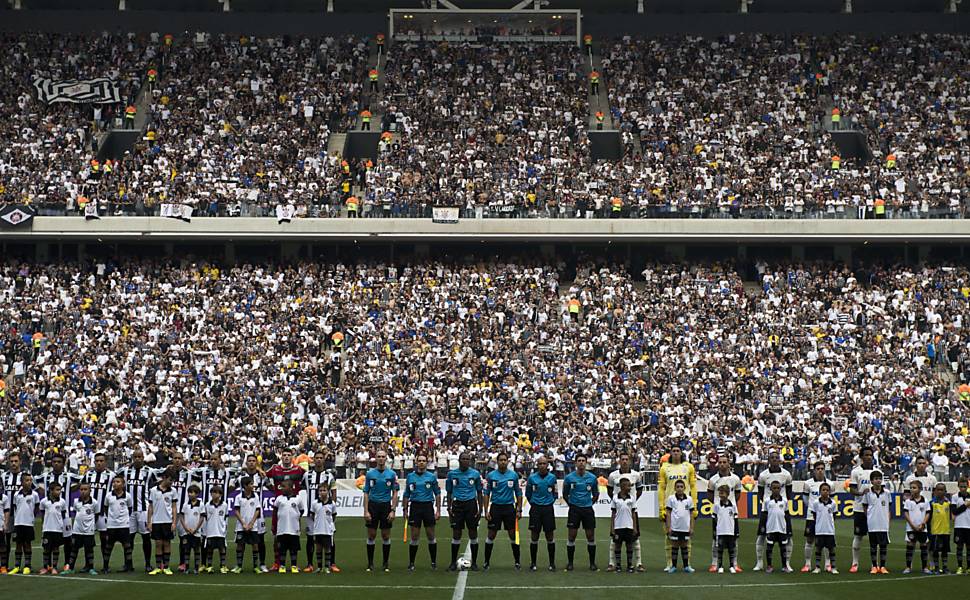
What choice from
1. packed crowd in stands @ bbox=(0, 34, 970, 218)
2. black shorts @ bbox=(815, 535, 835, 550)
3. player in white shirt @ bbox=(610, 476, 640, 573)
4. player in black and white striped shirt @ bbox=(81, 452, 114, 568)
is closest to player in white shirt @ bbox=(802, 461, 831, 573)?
black shorts @ bbox=(815, 535, 835, 550)

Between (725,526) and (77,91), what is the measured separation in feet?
124

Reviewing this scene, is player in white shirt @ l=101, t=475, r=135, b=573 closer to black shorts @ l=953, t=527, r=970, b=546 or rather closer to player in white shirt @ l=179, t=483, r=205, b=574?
player in white shirt @ l=179, t=483, r=205, b=574

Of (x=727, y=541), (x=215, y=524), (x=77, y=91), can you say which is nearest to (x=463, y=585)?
→ (x=215, y=524)

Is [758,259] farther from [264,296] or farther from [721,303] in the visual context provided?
[264,296]

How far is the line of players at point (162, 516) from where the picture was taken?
1936 cm

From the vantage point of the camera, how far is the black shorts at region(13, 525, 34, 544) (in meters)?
19.7

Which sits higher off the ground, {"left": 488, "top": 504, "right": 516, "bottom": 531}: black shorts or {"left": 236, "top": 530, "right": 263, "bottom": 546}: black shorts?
{"left": 488, "top": 504, "right": 516, "bottom": 531}: black shorts

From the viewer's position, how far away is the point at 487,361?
39594mm

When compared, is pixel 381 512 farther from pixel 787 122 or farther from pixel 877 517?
pixel 787 122

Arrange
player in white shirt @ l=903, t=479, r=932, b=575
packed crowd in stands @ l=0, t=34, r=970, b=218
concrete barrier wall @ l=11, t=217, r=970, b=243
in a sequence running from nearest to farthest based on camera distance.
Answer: player in white shirt @ l=903, t=479, r=932, b=575, concrete barrier wall @ l=11, t=217, r=970, b=243, packed crowd in stands @ l=0, t=34, r=970, b=218

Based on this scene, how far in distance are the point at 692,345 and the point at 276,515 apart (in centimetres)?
2324

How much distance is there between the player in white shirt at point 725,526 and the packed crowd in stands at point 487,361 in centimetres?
1442

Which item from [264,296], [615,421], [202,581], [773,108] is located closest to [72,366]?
[264,296]

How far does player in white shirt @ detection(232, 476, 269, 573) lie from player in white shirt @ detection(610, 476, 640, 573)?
5.40 m
